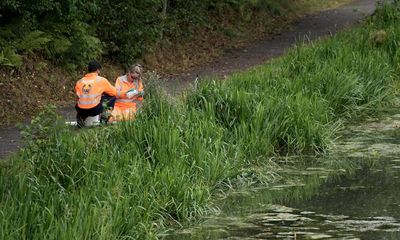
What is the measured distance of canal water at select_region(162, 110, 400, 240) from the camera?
955 cm

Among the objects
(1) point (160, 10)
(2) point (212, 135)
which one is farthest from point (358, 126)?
(1) point (160, 10)

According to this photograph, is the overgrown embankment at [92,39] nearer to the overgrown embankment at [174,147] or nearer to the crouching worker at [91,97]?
the crouching worker at [91,97]

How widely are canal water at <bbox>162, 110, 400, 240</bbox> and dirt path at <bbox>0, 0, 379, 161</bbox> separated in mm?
3534

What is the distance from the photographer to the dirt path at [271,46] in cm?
1783

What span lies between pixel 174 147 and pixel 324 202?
1819mm

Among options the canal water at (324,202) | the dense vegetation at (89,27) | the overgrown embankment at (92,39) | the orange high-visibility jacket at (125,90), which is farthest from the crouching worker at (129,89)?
the dense vegetation at (89,27)

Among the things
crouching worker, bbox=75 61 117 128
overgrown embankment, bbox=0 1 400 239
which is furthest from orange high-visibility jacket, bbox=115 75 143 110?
overgrown embankment, bbox=0 1 400 239

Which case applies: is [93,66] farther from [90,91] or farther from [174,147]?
[174,147]

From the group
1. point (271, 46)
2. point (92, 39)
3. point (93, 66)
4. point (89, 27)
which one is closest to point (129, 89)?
point (93, 66)

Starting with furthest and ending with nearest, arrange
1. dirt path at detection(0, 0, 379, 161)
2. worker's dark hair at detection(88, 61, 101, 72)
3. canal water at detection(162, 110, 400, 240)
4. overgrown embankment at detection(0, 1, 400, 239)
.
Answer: dirt path at detection(0, 0, 379, 161) < worker's dark hair at detection(88, 61, 101, 72) < canal water at detection(162, 110, 400, 240) < overgrown embankment at detection(0, 1, 400, 239)

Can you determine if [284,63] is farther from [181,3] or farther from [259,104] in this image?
[181,3]

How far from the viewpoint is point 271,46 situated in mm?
25016

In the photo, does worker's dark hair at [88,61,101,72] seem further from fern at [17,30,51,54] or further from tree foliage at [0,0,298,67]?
fern at [17,30,51,54]

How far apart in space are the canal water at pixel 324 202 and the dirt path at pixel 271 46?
139 inches
